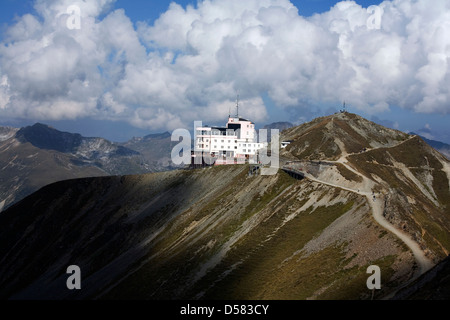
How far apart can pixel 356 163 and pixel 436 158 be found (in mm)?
57266

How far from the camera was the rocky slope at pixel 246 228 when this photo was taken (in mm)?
67250

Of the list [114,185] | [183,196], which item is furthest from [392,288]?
[114,185]

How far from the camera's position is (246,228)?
323 ft

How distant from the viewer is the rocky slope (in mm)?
67250

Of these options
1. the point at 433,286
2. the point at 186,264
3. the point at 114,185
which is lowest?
the point at 433,286

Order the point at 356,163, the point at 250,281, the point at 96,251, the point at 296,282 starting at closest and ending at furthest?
the point at 296,282, the point at 250,281, the point at 356,163, the point at 96,251

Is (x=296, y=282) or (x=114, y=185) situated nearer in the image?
(x=296, y=282)

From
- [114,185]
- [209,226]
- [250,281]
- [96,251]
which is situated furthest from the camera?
[114,185]

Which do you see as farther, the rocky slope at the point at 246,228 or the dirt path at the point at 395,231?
the rocky slope at the point at 246,228

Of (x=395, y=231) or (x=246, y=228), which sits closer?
(x=395, y=231)

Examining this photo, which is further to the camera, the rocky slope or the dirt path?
the rocky slope

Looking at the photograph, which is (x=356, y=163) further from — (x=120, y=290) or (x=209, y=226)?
(x=120, y=290)

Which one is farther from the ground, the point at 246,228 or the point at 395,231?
the point at 246,228

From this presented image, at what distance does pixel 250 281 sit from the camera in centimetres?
7312
